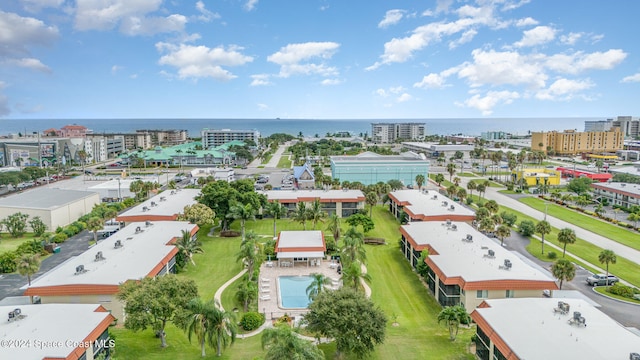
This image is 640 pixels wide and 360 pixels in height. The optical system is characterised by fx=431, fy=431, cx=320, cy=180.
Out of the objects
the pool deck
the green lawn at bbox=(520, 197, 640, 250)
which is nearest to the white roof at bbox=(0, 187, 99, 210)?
the pool deck

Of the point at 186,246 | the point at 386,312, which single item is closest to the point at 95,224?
the point at 186,246

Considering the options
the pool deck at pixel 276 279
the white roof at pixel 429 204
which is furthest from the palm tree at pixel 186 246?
the white roof at pixel 429 204

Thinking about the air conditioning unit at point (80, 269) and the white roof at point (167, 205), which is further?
the white roof at point (167, 205)

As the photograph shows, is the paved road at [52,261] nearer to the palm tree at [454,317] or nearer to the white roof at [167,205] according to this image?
the white roof at [167,205]

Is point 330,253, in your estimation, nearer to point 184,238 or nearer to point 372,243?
point 372,243

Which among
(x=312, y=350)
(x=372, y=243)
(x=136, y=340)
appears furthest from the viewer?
(x=372, y=243)

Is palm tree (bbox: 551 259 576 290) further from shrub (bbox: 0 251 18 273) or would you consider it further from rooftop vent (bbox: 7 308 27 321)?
shrub (bbox: 0 251 18 273)

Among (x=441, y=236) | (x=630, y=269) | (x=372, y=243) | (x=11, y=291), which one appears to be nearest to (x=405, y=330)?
(x=441, y=236)
